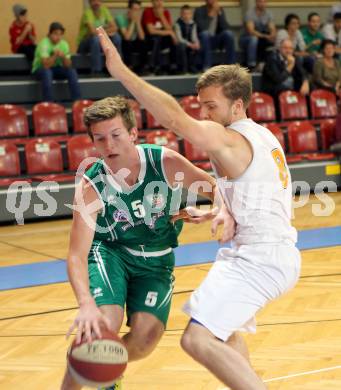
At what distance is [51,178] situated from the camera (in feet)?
36.1

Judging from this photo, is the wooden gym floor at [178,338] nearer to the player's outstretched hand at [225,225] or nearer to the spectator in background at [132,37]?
the player's outstretched hand at [225,225]

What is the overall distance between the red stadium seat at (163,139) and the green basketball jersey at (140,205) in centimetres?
753

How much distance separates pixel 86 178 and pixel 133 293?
2.09 ft

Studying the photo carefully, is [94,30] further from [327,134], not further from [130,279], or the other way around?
[130,279]

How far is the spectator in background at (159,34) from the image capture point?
556 inches

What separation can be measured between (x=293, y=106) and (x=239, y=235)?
10456 millimetres

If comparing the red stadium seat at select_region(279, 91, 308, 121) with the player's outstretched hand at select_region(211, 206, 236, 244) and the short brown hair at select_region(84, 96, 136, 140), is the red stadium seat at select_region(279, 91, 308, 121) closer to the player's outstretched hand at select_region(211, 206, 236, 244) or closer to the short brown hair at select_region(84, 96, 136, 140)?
the short brown hair at select_region(84, 96, 136, 140)

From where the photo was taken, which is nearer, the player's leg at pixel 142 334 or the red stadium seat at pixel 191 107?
the player's leg at pixel 142 334

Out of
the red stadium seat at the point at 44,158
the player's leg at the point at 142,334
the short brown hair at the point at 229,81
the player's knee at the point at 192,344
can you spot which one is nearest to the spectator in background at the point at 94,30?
the red stadium seat at the point at 44,158

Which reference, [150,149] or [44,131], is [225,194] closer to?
[150,149]

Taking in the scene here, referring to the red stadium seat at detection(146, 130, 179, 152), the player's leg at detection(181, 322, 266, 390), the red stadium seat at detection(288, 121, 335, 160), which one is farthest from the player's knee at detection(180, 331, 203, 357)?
the red stadium seat at detection(288, 121, 335, 160)

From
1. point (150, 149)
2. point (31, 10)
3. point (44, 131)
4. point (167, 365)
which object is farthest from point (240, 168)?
point (31, 10)

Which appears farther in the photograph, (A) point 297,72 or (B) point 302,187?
(A) point 297,72

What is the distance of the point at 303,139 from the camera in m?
A: 13.3
